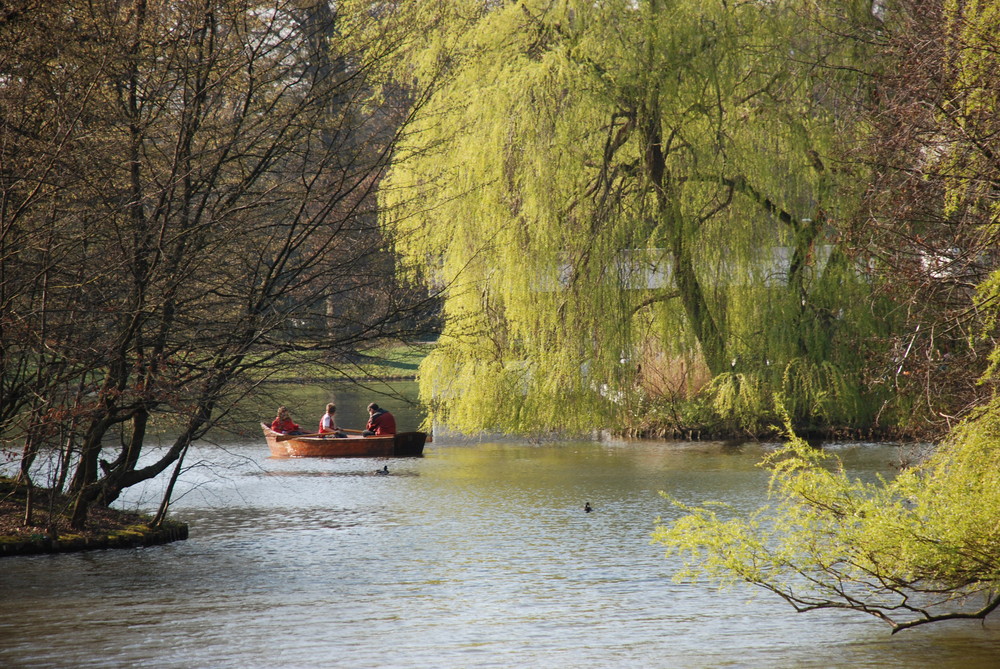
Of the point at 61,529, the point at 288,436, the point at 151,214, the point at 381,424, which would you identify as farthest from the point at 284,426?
the point at 151,214

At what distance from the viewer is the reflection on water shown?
8.53m

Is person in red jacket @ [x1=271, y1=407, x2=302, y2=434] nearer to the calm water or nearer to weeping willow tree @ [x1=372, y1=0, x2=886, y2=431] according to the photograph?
weeping willow tree @ [x1=372, y1=0, x2=886, y2=431]

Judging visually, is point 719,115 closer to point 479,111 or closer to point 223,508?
point 479,111

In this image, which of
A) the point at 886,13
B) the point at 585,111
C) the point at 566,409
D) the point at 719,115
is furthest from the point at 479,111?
the point at 886,13

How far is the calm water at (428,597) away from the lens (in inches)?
336

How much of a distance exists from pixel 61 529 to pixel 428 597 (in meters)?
4.14

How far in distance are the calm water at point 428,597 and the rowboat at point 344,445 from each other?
12.8 ft

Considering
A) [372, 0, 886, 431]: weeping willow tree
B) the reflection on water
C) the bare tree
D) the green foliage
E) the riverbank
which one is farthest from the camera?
[372, 0, 886, 431]: weeping willow tree

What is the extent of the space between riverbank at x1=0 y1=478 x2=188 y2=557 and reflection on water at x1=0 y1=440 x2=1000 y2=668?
0.20 meters

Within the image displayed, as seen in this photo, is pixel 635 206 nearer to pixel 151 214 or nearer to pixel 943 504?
pixel 151 214

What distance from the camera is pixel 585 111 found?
747 inches

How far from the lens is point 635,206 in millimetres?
19500

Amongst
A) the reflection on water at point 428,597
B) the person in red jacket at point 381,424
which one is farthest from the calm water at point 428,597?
the person in red jacket at point 381,424

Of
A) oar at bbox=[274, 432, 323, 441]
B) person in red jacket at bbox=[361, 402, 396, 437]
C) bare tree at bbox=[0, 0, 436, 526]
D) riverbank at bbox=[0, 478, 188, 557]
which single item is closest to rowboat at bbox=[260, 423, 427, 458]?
oar at bbox=[274, 432, 323, 441]
